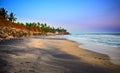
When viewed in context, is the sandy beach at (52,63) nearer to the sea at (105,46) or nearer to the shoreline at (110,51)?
the shoreline at (110,51)

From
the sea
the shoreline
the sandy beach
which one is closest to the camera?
the sandy beach

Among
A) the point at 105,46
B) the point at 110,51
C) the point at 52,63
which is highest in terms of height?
the point at 52,63

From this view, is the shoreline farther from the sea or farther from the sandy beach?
the sandy beach

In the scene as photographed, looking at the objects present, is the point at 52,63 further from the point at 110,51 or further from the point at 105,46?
the point at 105,46

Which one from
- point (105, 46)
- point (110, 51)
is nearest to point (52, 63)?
point (110, 51)

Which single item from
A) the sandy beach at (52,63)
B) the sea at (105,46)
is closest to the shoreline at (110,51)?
the sea at (105,46)

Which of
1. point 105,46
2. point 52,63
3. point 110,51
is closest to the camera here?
point 52,63

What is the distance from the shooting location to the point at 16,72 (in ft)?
17.9

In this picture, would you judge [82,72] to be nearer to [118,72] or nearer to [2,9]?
[118,72]

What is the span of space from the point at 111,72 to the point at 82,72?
4.45ft

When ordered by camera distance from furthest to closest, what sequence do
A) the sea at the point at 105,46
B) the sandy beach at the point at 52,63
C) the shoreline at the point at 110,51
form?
the sea at the point at 105,46
the shoreline at the point at 110,51
the sandy beach at the point at 52,63

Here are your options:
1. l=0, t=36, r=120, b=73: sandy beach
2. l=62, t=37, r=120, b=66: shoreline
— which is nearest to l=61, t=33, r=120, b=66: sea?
l=62, t=37, r=120, b=66: shoreline

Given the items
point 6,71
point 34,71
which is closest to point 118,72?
point 34,71

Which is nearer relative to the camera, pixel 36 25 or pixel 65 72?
pixel 65 72
